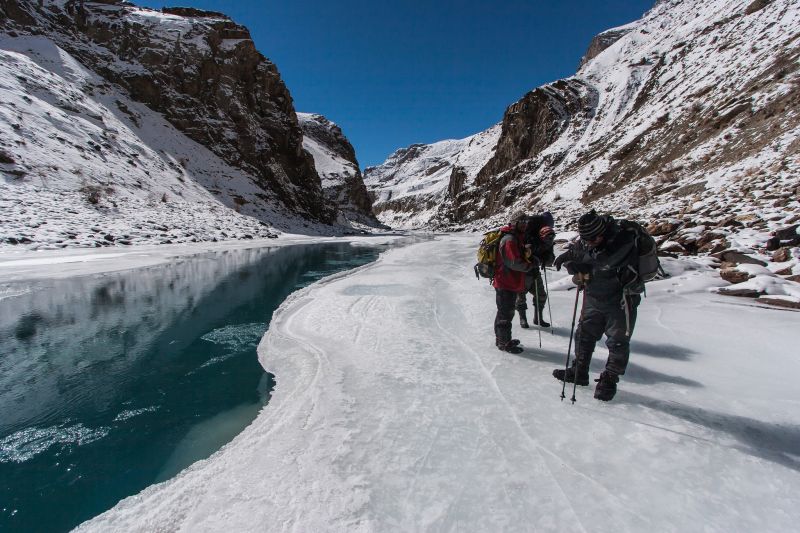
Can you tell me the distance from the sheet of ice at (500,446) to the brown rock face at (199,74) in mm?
45191

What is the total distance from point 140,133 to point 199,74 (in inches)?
Result: 561

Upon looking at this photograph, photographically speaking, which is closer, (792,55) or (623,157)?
(792,55)

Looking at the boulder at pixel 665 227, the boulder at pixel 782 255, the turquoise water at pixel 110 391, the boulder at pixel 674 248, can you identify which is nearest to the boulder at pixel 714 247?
the boulder at pixel 674 248

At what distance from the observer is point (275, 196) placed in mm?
44844

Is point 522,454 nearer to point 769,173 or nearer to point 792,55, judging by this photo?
point 769,173

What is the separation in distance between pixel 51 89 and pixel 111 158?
783cm

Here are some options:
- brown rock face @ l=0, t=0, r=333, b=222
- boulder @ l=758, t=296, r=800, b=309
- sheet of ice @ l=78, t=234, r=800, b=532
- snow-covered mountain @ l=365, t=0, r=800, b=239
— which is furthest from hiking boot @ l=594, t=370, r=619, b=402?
brown rock face @ l=0, t=0, r=333, b=222

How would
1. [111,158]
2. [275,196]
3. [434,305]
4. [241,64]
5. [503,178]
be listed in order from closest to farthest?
[434,305] → [111,158] → [275,196] → [241,64] → [503,178]

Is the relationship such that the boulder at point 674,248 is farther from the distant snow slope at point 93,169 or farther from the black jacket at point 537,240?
the distant snow slope at point 93,169

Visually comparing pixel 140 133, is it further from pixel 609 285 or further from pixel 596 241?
pixel 609 285

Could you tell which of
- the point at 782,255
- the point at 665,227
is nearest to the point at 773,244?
the point at 782,255

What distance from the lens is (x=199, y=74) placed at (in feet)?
147

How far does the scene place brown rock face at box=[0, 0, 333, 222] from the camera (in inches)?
1580

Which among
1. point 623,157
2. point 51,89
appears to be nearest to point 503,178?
point 623,157
